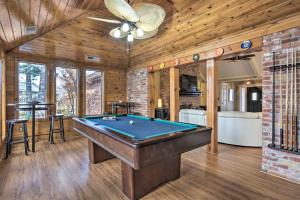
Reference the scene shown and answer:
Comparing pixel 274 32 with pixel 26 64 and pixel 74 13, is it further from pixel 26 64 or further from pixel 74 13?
pixel 26 64

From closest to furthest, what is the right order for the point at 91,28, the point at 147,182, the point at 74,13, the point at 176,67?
the point at 147,182 → the point at 74,13 → the point at 91,28 → the point at 176,67

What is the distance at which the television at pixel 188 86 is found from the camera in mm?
7470

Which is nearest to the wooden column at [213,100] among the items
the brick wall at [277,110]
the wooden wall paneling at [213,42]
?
the wooden wall paneling at [213,42]

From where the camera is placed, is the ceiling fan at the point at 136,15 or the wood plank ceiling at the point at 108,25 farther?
the wood plank ceiling at the point at 108,25

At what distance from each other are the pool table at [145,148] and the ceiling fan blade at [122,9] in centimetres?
153

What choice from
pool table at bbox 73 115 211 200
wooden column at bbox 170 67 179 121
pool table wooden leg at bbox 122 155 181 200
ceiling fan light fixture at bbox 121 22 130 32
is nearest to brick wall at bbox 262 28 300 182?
pool table at bbox 73 115 211 200

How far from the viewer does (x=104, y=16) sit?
3.29 meters

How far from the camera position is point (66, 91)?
536cm

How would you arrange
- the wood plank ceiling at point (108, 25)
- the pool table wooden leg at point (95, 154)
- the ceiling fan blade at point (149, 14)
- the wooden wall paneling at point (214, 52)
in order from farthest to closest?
the pool table wooden leg at point (95, 154)
the wooden wall paneling at point (214, 52)
the wood plank ceiling at point (108, 25)
the ceiling fan blade at point (149, 14)

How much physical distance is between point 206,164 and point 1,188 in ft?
10.5

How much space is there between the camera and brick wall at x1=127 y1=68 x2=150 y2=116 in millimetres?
5570

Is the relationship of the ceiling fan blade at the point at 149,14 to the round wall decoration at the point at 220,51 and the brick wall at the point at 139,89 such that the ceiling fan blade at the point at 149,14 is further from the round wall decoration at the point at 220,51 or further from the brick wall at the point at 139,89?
the brick wall at the point at 139,89

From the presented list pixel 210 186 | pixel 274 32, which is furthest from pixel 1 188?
pixel 274 32

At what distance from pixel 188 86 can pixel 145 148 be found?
6574mm
